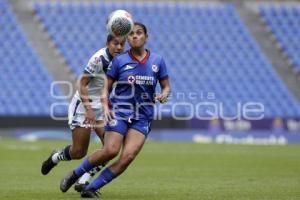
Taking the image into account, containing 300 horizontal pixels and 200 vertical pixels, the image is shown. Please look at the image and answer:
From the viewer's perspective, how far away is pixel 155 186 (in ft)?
38.4

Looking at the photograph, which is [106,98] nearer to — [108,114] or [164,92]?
[108,114]

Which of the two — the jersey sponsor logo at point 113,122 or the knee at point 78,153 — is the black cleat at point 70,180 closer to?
the knee at point 78,153

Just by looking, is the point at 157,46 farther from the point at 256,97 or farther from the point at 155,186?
the point at 155,186

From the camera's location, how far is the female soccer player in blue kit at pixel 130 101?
959cm

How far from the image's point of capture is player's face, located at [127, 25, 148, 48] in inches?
380

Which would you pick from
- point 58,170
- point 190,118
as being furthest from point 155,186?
point 190,118

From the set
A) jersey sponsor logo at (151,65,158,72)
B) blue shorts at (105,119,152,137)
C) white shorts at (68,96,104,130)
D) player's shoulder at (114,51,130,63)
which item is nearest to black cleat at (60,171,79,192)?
blue shorts at (105,119,152,137)

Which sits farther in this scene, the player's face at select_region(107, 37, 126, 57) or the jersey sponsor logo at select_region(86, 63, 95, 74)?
the jersey sponsor logo at select_region(86, 63, 95, 74)

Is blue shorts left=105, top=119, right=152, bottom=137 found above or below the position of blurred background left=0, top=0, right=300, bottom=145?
above

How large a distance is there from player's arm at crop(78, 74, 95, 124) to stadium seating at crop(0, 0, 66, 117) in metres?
18.5

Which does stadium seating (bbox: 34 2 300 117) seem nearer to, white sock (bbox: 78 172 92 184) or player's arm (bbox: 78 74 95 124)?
white sock (bbox: 78 172 92 184)

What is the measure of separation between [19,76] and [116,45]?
21.5 metres

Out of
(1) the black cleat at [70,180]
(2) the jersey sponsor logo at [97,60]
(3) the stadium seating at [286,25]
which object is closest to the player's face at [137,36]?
(2) the jersey sponsor logo at [97,60]

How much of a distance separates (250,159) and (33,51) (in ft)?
49.6
